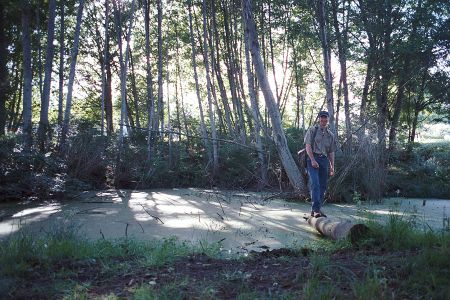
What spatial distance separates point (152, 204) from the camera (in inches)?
313

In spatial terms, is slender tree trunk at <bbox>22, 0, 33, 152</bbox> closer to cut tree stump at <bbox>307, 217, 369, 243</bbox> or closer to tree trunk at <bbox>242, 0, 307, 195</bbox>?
tree trunk at <bbox>242, 0, 307, 195</bbox>

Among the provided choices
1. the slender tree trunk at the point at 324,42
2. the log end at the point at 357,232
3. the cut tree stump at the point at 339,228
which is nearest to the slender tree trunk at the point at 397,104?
the slender tree trunk at the point at 324,42

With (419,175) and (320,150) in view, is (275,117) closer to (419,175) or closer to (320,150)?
(320,150)

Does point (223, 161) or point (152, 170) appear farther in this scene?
point (223, 161)

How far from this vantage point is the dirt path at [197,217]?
493 centimetres

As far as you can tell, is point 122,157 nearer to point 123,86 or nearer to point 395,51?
point 123,86

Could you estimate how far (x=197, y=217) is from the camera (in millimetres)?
6301

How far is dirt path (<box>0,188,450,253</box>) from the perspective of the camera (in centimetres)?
493

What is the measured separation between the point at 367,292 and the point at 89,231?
151 inches

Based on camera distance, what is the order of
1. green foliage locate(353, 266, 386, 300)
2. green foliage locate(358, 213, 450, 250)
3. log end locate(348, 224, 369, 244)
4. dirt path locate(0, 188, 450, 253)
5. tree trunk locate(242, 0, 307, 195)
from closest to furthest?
green foliage locate(353, 266, 386, 300), green foliage locate(358, 213, 450, 250), log end locate(348, 224, 369, 244), dirt path locate(0, 188, 450, 253), tree trunk locate(242, 0, 307, 195)

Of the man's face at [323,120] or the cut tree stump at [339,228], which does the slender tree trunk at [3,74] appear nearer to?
the man's face at [323,120]

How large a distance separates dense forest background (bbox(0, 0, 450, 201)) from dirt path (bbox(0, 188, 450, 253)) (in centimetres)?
72

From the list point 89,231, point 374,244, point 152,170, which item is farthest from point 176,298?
point 152,170

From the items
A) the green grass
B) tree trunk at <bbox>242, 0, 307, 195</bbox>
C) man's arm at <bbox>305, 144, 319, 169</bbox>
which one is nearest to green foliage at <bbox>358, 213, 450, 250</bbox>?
the green grass
